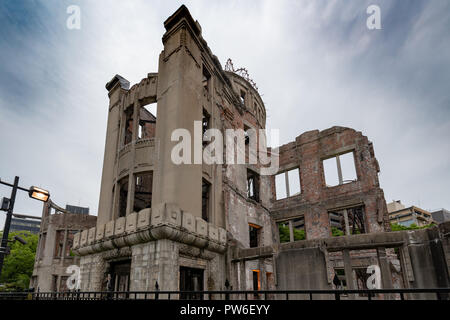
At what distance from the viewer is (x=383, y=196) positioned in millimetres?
16609

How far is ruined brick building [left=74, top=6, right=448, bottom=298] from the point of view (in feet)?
35.5

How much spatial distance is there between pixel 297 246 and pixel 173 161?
21.4 ft

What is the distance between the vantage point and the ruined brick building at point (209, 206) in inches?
426

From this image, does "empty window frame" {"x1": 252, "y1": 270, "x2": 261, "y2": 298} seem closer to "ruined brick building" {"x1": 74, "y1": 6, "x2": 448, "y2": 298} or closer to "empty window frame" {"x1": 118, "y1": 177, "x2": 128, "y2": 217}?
"ruined brick building" {"x1": 74, "y1": 6, "x2": 448, "y2": 298}

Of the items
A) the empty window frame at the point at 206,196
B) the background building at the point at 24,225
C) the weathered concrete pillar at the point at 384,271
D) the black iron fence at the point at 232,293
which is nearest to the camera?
the black iron fence at the point at 232,293

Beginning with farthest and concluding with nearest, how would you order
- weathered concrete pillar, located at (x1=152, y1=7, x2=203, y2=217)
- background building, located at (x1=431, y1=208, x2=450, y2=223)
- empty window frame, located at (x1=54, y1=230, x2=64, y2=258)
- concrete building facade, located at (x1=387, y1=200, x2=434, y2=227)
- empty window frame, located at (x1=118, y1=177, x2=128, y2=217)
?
1. background building, located at (x1=431, y1=208, x2=450, y2=223)
2. concrete building facade, located at (x1=387, y1=200, x2=434, y2=227)
3. empty window frame, located at (x1=54, y1=230, x2=64, y2=258)
4. empty window frame, located at (x1=118, y1=177, x2=128, y2=217)
5. weathered concrete pillar, located at (x1=152, y1=7, x2=203, y2=217)

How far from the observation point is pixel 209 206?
48.0 ft

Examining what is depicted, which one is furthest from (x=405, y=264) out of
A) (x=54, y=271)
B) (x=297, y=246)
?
(x=54, y=271)

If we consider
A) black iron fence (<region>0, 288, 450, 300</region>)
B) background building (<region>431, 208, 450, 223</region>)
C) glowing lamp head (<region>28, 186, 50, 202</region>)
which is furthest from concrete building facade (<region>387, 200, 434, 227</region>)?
glowing lamp head (<region>28, 186, 50, 202</region>)

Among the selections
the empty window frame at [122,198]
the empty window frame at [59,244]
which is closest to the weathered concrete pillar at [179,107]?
the empty window frame at [122,198]

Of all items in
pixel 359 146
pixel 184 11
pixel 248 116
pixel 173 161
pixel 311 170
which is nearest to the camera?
pixel 173 161

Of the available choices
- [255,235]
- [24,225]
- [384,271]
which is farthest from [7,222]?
[24,225]

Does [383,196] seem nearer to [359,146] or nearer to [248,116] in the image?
[359,146]

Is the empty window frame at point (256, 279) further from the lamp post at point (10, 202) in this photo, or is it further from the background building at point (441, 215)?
the background building at point (441, 215)
